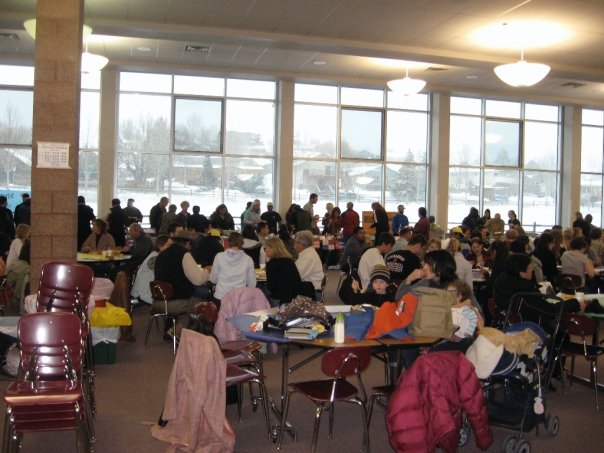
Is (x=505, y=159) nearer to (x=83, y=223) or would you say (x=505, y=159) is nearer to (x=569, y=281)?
(x=569, y=281)

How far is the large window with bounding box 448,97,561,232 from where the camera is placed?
1775cm

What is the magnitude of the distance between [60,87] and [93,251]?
3453mm

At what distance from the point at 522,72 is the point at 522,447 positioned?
7610 mm

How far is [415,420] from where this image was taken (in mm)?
3395

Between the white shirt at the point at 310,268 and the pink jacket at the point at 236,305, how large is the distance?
6.31 feet

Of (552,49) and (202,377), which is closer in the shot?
(202,377)

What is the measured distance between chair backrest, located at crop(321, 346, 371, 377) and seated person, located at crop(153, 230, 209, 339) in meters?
3.16

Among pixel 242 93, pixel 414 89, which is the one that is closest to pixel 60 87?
pixel 414 89

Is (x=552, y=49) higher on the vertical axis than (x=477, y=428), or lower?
higher

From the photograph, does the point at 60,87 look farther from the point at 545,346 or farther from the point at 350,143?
the point at 350,143

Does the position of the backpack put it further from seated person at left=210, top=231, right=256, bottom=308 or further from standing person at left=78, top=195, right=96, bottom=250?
standing person at left=78, top=195, right=96, bottom=250

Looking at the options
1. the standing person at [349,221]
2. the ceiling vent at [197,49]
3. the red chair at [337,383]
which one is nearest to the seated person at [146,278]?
the red chair at [337,383]

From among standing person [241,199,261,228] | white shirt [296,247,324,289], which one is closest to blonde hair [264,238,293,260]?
white shirt [296,247,324,289]

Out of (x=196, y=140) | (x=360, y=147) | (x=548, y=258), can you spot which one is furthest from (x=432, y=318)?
(x=360, y=147)
